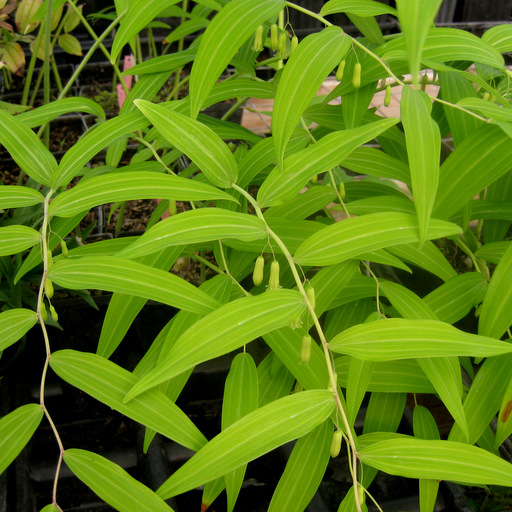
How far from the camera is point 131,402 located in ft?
1.40

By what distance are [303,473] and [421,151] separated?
28 centimetres

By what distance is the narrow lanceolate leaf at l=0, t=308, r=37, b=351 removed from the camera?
1.41 feet

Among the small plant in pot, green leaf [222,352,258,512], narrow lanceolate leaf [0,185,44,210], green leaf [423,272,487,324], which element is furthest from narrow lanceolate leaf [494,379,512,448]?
narrow lanceolate leaf [0,185,44,210]

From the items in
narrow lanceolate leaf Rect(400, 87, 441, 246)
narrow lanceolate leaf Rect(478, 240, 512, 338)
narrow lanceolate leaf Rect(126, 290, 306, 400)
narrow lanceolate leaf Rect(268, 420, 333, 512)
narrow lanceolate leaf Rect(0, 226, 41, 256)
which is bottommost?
narrow lanceolate leaf Rect(268, 420, 333, 512)

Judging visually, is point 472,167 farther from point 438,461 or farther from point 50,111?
point 50,111

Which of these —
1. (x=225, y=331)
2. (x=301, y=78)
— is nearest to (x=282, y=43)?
(x=301, y=78)

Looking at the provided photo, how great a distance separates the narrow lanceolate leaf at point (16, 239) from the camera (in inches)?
17.8

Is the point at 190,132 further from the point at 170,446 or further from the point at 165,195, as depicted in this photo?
the point at 170,446

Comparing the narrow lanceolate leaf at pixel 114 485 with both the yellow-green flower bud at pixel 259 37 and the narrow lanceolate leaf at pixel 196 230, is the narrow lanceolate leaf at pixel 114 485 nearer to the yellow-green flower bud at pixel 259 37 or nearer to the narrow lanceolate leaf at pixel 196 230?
the narrow lanceolate leaf at pixel 196 230

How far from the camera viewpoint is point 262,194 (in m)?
0.46

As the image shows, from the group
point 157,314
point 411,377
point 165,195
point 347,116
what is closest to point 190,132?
point 165,195

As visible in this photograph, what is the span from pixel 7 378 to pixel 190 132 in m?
0.52

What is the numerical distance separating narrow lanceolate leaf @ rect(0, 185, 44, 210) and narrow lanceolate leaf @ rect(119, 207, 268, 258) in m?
0.16

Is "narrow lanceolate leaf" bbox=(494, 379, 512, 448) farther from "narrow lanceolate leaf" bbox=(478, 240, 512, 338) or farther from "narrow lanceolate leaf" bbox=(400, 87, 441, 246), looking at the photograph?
"narrow lanceolate leaf" bbox=(400, 87, 441, 246)
